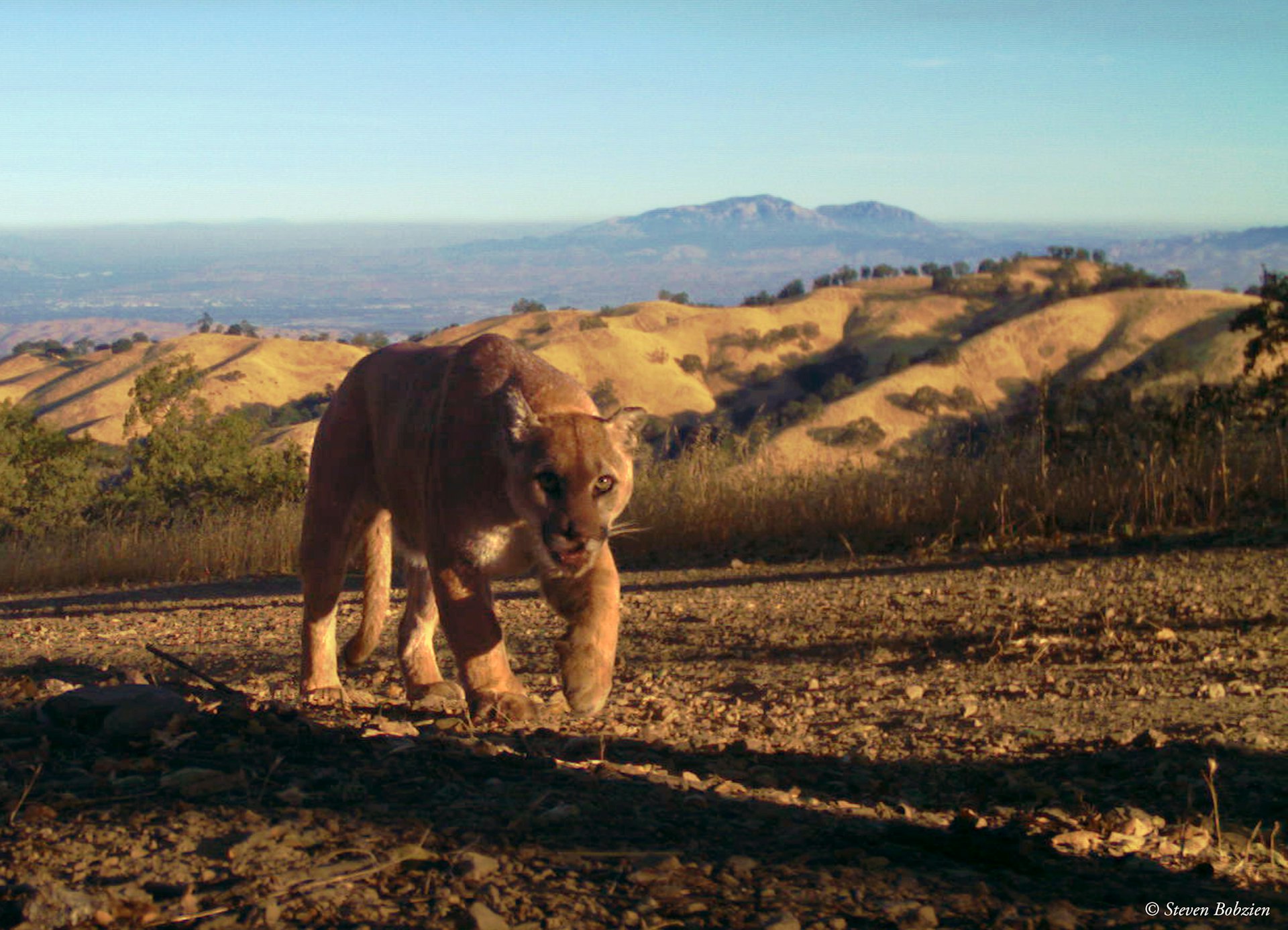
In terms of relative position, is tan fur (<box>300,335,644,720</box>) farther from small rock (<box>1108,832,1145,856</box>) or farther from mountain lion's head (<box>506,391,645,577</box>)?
small rock (<box>1108,832,1145,856</box>)

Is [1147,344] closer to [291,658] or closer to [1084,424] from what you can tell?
[1084,424]

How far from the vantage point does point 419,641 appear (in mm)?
6180

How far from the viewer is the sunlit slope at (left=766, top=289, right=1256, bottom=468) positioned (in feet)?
162

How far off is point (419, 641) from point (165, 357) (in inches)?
1861

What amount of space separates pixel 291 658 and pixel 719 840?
5.37 meters

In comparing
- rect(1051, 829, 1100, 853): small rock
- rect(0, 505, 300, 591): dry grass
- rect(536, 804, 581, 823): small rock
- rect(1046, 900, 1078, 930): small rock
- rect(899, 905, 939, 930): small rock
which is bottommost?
rect(0, 505, 300, 591): dry grass

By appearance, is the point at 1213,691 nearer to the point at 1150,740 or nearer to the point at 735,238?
the point at 1150,740

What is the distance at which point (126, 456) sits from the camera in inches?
789

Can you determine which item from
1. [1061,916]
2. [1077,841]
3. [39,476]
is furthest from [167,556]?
[1061,916]

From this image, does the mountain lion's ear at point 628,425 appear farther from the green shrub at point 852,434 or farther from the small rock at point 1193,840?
the green shrub at point 852,434

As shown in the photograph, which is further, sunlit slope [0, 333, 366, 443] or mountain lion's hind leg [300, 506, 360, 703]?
sunlit slope [0, 333, 366, 443]

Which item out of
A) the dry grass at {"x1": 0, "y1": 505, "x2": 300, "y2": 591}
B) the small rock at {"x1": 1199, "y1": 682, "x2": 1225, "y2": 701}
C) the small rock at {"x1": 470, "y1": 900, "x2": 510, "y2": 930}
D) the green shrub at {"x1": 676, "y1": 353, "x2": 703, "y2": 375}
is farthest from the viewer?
the green shrub at {"x1": 676, "y1": 353, "x2": 703, "y2": 375}

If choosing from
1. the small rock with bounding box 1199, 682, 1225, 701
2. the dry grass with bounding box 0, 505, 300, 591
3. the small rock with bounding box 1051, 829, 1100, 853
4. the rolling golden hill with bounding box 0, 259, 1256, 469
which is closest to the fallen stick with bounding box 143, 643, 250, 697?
the small rock with bounding box 1051, 829, 1100, 853

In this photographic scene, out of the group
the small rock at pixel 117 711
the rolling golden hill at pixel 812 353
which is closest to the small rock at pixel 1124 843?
the small rock at pixel 117 711
